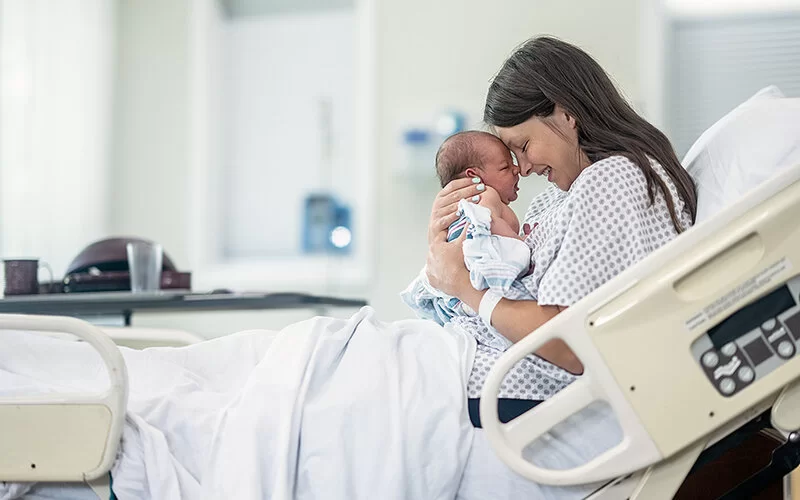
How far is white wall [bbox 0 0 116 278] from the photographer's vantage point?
13.9 feet

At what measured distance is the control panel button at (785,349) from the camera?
1174 mm

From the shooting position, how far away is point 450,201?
5.44 feet

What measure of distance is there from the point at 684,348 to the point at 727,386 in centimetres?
7

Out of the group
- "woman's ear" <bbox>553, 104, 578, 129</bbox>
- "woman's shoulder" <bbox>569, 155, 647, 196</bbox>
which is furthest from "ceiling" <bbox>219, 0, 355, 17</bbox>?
"woman's shoulder" <bbox>569, 155, 647, 196</bbox>

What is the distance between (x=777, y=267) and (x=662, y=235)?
0.24 m

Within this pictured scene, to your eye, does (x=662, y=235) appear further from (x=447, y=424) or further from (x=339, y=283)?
Result: (x=339, y=283)

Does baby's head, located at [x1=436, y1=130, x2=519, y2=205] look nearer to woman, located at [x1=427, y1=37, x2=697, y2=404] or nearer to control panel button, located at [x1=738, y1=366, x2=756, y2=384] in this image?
woman, located at [x1=427, y1=37, x2=697, y2=404]

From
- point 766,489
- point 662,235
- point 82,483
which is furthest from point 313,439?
point 766,489

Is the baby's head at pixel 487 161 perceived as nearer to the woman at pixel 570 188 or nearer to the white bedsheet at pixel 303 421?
the woman at pixel 570 188

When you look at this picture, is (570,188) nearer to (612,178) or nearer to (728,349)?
(612,178)

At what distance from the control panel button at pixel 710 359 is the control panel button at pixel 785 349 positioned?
0.09 meters

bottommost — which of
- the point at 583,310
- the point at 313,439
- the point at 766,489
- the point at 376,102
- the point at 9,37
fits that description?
the point at 766,489

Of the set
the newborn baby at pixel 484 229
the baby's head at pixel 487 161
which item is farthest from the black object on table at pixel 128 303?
the baby's head at pixel 487 161

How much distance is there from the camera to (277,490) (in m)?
1.20
